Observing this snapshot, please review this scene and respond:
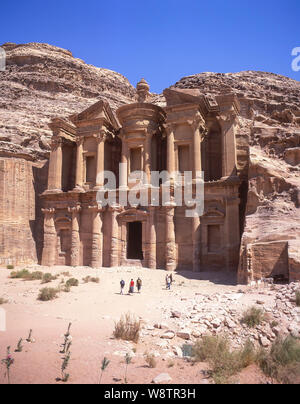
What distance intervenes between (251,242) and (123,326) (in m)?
9.76

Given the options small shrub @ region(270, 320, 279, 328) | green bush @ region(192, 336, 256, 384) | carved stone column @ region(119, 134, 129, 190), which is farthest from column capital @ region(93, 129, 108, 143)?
green bush @ region(192, 336, 256, 384)

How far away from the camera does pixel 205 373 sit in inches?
275

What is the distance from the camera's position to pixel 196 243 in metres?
23.5

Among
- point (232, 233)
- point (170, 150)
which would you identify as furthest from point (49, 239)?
point (232, 233)

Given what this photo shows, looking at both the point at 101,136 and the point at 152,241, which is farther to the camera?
the point at 101,136

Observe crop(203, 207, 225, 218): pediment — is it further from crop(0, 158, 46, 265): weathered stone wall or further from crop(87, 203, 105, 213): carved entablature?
crop(0, 158, 46, 265): weathered stone wall

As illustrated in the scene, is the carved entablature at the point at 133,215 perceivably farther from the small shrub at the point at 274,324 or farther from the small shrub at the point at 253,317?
the small shrub at the point at 274,324

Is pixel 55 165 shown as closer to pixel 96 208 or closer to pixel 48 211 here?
pixel 48 211

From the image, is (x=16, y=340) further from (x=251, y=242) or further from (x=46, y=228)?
(x=46, y=228)

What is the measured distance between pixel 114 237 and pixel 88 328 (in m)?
16.0

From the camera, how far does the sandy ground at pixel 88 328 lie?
22.6ft

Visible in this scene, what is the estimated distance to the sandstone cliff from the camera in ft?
57.4
